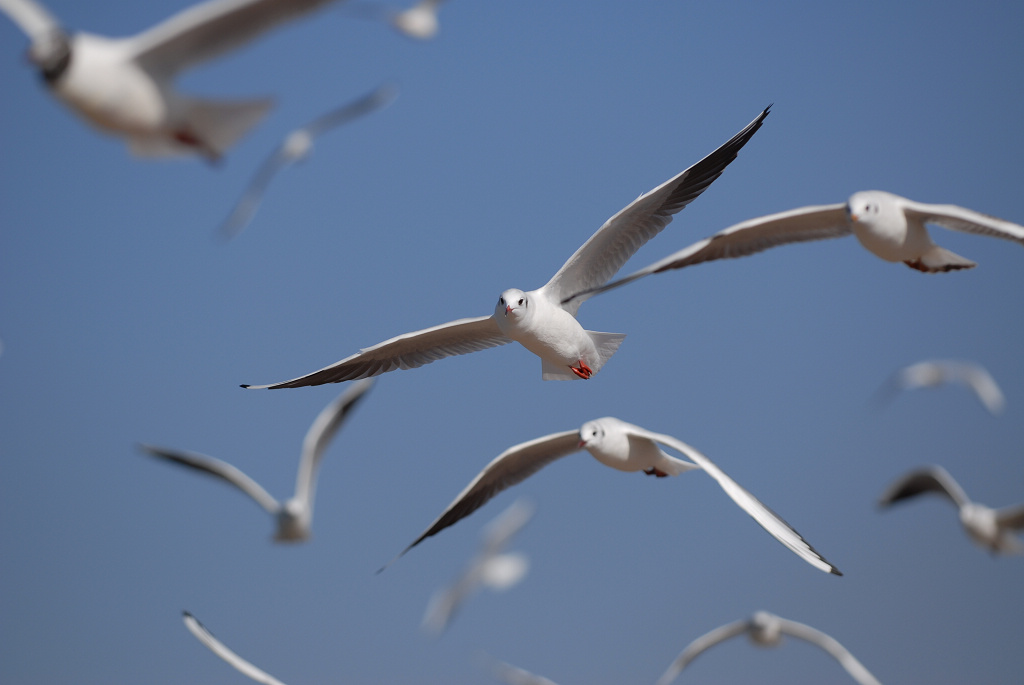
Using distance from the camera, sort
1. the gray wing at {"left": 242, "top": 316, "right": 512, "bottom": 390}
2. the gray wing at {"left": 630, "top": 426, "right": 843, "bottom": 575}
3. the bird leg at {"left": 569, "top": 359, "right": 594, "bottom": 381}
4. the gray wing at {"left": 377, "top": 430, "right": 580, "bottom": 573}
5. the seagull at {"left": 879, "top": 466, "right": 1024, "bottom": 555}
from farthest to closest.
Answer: the seagull at {"left": 879, "top": 466, "right": 1024, "bottom": 555}, the gray wing at {"left": 377, "top": 430, "right": 580, "bottom": 573}, the gray wing at {"left": 242, "top": 316, "right": 512, "bottom": 390}, the bird leg at {"left": 569, "top": 359, "right": 594, "bottom": 381}, the gray wing at {"left": 630, "top": 426, "right": 843, "bottom": 575}

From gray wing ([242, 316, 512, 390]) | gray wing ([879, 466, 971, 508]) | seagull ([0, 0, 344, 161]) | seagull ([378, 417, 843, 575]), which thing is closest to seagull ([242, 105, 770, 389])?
gray wing ([242, 316, 512, 390])

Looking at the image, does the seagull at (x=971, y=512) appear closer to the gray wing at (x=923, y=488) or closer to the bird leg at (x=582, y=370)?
the gray wing at (x=923, y=488)

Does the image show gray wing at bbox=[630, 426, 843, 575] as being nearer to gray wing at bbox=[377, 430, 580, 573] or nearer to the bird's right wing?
gray wing at bbox=[377, 430, 580, 573]

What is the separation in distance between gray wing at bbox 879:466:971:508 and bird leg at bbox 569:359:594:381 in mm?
6936

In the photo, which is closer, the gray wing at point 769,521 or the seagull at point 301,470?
the gray wing at point 769,521

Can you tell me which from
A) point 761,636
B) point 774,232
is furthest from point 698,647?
point 774,232

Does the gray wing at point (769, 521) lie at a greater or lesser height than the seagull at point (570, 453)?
greater

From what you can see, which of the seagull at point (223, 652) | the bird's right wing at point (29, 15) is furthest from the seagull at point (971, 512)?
the bird's right wing at point (29, 15)

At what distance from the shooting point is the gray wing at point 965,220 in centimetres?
658

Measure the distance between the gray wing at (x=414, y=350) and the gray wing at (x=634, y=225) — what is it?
27.5 inches

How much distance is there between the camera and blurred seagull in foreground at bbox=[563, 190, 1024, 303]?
7102 mm

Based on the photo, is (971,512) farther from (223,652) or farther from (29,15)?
(29,15)

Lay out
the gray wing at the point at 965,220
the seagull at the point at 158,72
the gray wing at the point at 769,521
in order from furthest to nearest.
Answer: the gray wing at the point at 965,220 < the gray wing at the point at 769,521 < the seagull at the point at 158,72

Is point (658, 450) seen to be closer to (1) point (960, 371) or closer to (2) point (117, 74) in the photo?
(2) point (117, 74)
